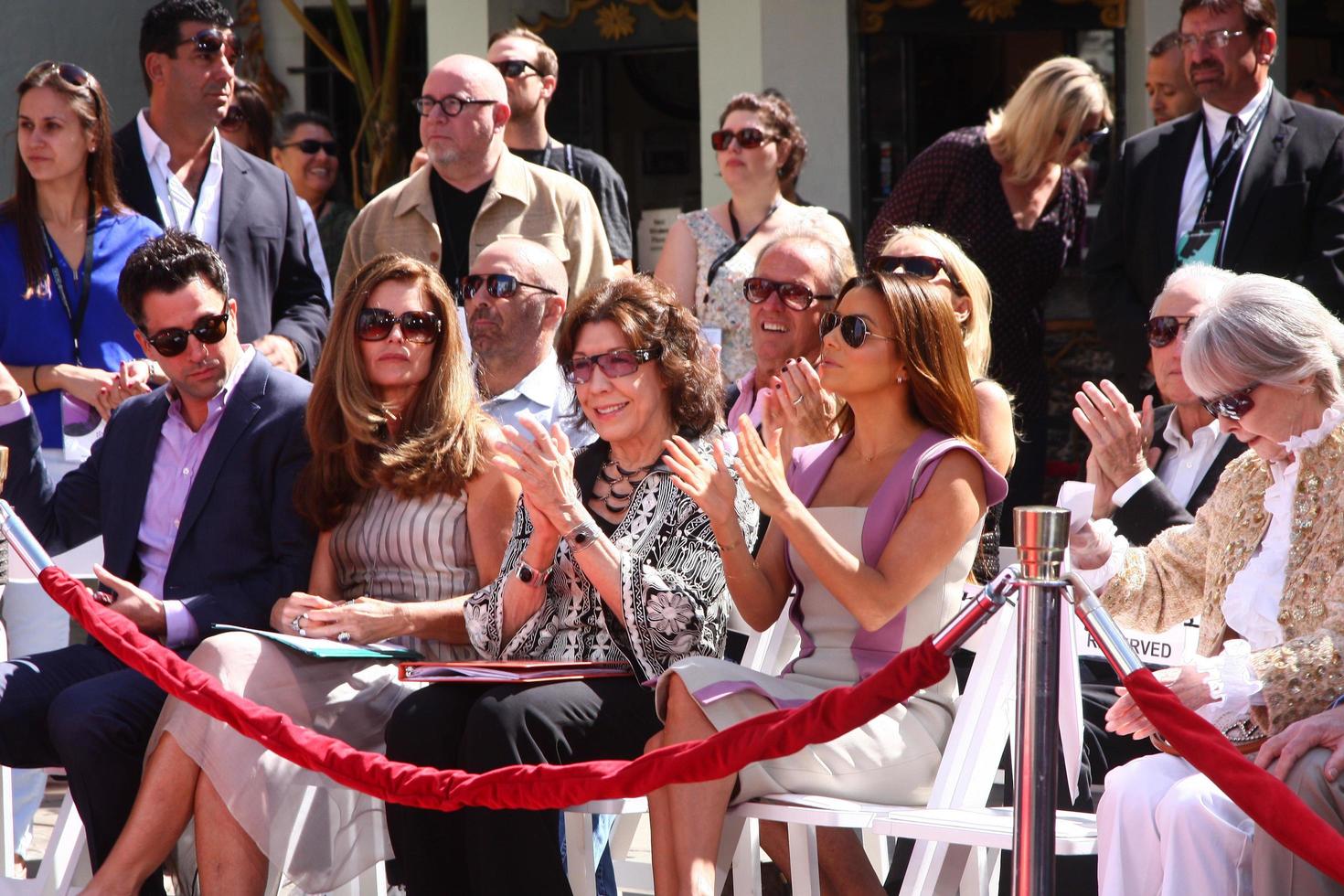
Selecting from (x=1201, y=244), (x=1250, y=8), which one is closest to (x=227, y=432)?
(x=1201, y=244)

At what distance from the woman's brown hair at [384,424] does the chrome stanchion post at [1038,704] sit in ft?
6.20

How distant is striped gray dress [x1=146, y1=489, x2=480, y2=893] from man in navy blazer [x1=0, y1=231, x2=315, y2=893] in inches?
7.4

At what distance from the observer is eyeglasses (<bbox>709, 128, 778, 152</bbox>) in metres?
6.01

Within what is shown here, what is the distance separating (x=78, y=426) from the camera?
197 inches

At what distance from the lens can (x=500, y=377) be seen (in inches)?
199

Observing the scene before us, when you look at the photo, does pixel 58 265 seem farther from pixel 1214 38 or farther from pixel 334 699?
pixel 1214 38

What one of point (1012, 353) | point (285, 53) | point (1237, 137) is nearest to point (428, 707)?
point (1012, 353)

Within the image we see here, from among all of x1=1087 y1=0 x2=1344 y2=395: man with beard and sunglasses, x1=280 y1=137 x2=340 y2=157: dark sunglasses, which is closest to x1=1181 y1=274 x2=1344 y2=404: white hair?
x1=1087 y1=0 x2=1344 y2=395: man with beard and sunglasses

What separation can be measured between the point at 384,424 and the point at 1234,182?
2.91m

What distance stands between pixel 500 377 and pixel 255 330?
880 mm

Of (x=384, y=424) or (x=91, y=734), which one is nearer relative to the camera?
(x=91, y=734)

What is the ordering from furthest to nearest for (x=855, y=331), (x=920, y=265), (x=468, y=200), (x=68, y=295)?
1. (x=468, y=200)
2. (x=68, y=295)
3. (x=920, y=265)
4. (x=855, y=331)

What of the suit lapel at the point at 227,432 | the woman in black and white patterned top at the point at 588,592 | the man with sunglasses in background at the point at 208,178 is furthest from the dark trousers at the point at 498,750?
the man with sunglasses in background at the point at 208,178

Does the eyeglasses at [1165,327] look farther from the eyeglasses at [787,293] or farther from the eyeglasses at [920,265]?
the eyeglasses at [787,293]
